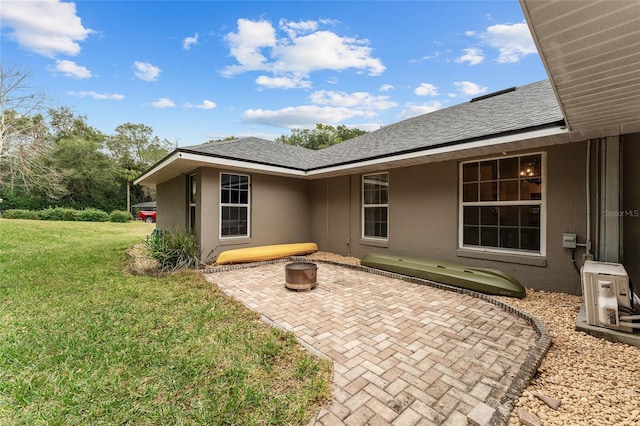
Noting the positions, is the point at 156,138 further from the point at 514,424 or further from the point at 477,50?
the point at 514,424

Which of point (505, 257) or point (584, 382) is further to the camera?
point (505, 257)

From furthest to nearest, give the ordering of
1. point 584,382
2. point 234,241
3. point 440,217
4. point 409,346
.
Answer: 1. point 234,241
2. point 440,217
3. point 409,346
4. point 584,382

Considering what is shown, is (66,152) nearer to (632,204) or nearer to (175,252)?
(175,252)

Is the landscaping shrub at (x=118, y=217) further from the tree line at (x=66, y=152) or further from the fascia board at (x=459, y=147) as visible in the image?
the fascia board at (x=459, y=147)

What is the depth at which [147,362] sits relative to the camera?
2.58m

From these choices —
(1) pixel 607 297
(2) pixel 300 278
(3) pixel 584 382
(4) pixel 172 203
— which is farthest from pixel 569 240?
(4) pixel 172 203

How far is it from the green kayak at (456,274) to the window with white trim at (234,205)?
12.9 ft

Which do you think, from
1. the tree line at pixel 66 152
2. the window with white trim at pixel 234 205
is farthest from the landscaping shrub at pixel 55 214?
the window with white trim at pixel 234 205

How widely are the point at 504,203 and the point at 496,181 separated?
0.49 m

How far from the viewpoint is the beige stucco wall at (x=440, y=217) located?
4.55m

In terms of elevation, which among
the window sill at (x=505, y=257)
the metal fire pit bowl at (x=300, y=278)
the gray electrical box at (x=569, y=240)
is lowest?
the metal fire pit bowl at (x=300, y=278)

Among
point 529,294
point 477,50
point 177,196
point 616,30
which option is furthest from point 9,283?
point 477,50

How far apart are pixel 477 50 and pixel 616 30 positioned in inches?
309

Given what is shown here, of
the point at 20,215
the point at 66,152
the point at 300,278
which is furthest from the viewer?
the point at 66,152
